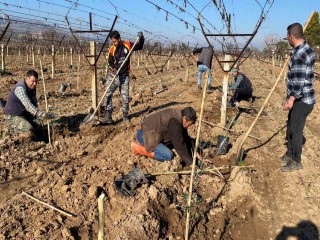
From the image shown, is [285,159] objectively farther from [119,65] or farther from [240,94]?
[240,94]

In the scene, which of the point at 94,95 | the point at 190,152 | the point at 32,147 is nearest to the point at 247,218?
the point at 190,152

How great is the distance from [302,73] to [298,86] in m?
0.17

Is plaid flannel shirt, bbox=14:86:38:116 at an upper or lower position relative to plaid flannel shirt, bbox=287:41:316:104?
lower

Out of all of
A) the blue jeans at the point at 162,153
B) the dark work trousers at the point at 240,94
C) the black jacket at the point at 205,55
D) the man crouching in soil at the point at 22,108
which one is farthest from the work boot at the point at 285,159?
the black jacket at the point at 205,55

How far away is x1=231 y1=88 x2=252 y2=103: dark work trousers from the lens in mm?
8392

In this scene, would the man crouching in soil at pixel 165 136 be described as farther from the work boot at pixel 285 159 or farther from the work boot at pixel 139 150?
the work boot at pixel 285 159

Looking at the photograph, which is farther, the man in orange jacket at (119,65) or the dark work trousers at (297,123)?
the man in orange jacket at (119,65)

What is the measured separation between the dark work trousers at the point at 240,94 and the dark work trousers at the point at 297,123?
3.89m

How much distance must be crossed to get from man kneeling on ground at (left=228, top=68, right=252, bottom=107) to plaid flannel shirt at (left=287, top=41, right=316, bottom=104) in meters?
3.75

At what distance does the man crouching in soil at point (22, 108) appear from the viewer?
5297 mm

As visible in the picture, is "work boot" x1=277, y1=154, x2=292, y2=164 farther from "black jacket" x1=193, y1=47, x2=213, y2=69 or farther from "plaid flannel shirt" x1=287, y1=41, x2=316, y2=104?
"black jacket" x1=193, y1=47, x2=213, y2=69

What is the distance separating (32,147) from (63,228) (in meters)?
2.42

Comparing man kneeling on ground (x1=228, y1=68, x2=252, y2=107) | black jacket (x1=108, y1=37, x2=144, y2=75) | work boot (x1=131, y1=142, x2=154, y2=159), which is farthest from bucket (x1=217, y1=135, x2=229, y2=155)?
man kneeling on ground (x1=228, y1=68, x2=252, y2=107)

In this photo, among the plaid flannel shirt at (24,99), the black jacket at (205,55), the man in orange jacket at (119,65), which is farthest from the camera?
the black jacket at (205,55)
